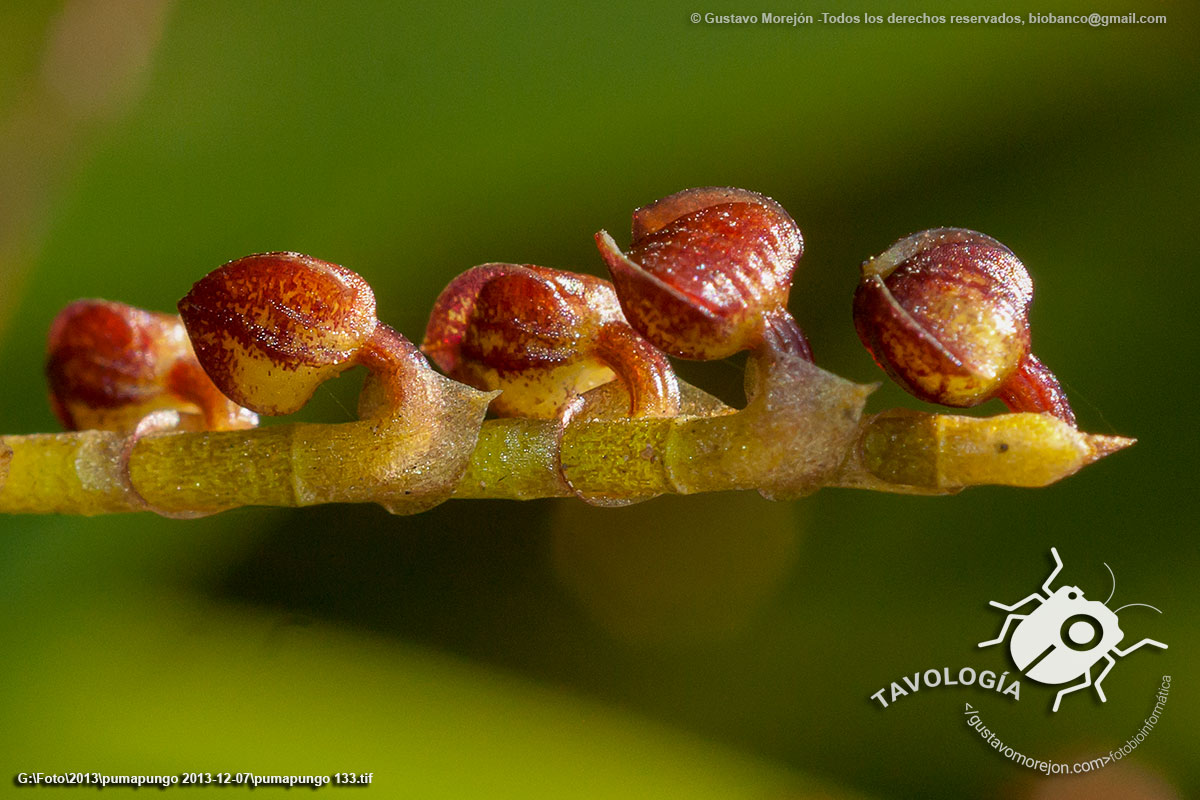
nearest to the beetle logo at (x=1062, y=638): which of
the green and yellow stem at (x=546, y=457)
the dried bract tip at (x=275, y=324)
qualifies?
the green and yellow stem at (x=546, y=457)

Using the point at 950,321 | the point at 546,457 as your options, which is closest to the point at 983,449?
the point at 950,321

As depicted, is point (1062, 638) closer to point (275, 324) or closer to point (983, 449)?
point (983, 449)

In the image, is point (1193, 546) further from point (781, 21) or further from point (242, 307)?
point (242, 307)

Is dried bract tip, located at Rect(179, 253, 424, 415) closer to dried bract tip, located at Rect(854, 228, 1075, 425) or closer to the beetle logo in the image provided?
dried bract tip, located at Rect(854, 228, 1075, 425)

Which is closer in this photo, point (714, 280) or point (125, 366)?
point (714, 280)

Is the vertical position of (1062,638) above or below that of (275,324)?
below

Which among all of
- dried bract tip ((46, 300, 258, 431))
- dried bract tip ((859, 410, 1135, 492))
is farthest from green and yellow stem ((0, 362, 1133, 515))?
dried bract tip ((46, 300, 258, 431))
